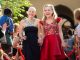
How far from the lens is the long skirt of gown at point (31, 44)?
11344 mm

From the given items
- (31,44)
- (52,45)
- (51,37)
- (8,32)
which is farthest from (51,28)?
(8,32)

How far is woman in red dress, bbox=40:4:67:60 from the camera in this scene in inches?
440

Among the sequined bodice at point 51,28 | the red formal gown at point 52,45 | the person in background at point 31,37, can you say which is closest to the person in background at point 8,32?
the person in background at point 31,37

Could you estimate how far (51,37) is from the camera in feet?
37.0

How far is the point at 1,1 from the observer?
18.0 metres

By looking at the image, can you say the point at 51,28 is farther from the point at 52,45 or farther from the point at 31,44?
the point at 31,44

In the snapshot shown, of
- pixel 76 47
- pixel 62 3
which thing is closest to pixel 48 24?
pixel 76 47

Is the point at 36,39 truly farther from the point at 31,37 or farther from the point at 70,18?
the point at 70,18

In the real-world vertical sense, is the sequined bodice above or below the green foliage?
below

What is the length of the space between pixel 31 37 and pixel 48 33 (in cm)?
45

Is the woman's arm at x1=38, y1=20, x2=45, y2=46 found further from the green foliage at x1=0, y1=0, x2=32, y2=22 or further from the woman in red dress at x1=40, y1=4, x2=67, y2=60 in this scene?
the green foliage at x1=0, y1=0, x2=32, y2=22

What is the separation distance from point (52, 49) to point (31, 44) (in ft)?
1.86

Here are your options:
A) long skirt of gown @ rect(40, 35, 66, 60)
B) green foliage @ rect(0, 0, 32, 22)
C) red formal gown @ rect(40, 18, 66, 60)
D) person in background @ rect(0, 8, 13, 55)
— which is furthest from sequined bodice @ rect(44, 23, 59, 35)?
green foliage @ rect(0, 0, 32, 22)

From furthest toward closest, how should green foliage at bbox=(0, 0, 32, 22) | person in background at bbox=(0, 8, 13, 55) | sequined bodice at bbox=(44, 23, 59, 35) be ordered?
green foliage at bbox=(0, 0, 32, 22), person in background at bbox=(0, 8, 13, 55), sequined bodice at bbox=(44, 23, 59, 35)
